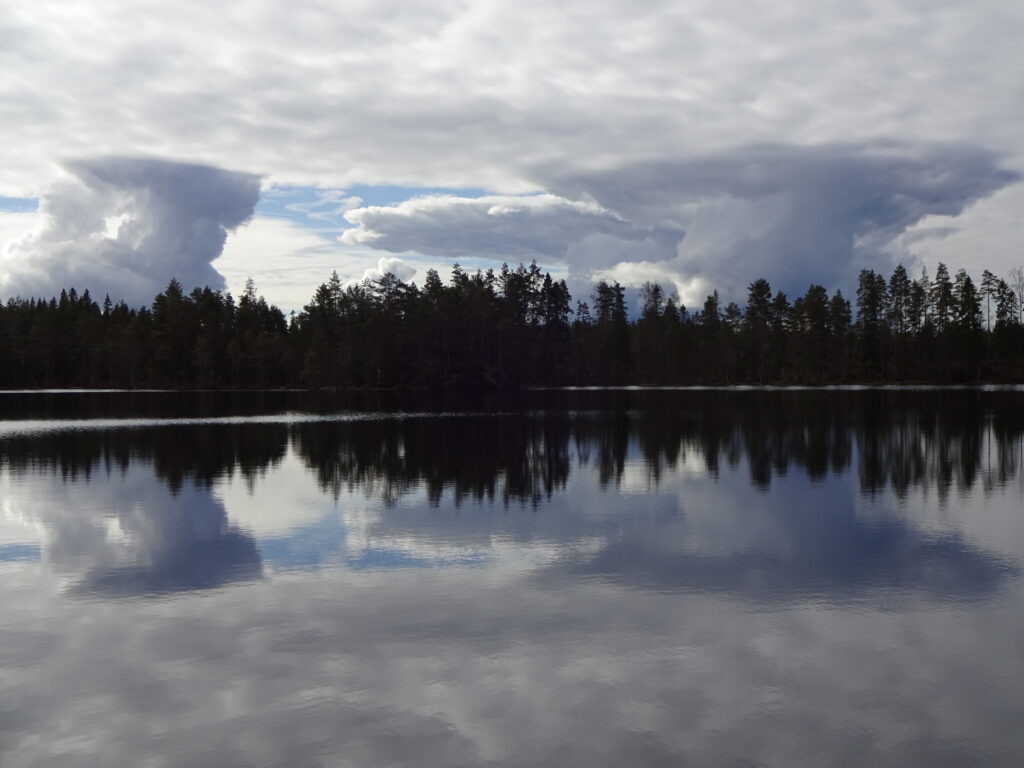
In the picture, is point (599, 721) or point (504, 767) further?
point (599, 721)

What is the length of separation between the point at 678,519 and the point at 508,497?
7.09m

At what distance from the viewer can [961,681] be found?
13094mm

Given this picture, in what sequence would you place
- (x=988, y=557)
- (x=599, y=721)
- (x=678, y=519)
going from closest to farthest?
(x=599, y=721), (x=988, y=557), (x=678, y=519)

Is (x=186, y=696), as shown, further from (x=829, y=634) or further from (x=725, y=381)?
(x=725, y=381)

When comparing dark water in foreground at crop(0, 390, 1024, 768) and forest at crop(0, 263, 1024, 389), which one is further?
forest at crop(0, 263, 1024, 389)

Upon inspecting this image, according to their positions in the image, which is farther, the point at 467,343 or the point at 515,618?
the point at 467,343

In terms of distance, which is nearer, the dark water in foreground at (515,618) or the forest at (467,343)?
the dark water in foreground at (515,618)

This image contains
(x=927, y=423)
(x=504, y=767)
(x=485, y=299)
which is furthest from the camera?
(x=485, y=299)

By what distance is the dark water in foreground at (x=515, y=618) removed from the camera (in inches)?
449

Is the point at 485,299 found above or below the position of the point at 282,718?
above

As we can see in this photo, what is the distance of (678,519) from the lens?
2709 centimetres

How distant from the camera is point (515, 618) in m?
16.5

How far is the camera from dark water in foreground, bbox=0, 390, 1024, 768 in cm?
1141

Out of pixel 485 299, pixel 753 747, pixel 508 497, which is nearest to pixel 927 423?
pixel 508 497
